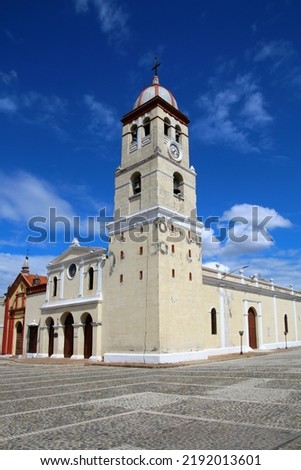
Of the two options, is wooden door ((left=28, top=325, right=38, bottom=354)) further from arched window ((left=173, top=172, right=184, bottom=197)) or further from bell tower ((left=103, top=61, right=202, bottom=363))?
arched window ((left=173, top=172, right=184, bottom=197))

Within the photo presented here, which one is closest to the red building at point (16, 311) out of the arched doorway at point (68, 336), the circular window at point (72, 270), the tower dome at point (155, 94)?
the circular window at point (72, 270)

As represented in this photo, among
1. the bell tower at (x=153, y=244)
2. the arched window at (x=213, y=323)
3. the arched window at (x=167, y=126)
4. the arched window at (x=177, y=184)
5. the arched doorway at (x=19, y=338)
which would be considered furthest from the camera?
the arched doorway at (x=19, y=338)

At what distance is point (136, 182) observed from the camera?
2558cm

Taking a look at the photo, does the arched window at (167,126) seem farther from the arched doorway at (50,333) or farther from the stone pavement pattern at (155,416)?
the stone pavement pattern at (155,416)

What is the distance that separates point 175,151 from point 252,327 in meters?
16.6

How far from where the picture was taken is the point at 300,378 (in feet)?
41.1

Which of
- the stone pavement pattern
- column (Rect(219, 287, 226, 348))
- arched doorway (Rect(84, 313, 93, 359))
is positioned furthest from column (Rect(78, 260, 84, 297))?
the stone pavement pattern

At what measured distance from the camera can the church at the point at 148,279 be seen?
72.0 feet

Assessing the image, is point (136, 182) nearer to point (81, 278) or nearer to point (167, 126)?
point (167, 126)

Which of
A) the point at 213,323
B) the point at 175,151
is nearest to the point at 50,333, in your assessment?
the point at 213,323

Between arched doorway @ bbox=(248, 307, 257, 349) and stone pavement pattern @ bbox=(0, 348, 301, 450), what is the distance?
2093 cm

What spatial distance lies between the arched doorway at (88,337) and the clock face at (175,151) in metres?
11.8
